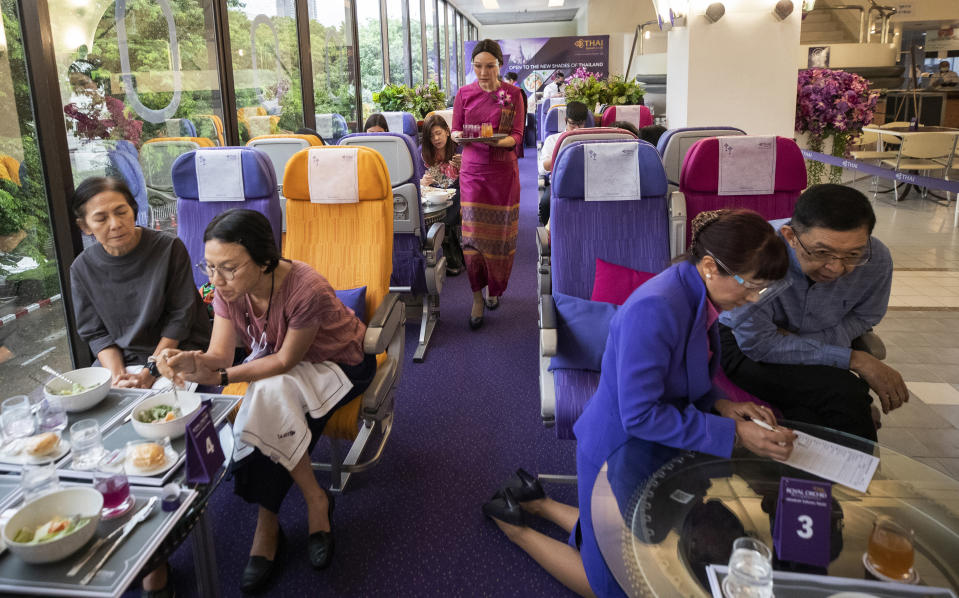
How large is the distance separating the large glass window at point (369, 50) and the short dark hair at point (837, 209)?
5.57 m

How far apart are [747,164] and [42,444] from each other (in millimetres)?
2254

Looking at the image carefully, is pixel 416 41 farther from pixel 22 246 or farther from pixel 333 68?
pixel 22 246

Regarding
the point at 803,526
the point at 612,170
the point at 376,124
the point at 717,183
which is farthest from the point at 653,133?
the point at 803,526

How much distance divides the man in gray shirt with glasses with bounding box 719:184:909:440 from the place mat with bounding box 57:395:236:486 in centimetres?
134

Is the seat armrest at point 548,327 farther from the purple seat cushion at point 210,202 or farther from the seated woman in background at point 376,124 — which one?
the seated woman in background at point 376,124

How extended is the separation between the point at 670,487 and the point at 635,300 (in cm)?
37

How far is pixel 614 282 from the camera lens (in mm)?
2273

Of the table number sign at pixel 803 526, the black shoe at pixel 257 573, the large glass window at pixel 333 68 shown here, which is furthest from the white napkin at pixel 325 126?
the table number sign at pixel 803 526

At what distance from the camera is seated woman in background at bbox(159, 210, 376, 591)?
171cm

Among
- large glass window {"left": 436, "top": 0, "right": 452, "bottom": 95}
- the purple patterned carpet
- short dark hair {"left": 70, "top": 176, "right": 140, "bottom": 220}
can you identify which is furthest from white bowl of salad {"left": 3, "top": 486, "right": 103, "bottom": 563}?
large glass window {"left": 436, "top": 0, "right": 452, "bottom": 95}

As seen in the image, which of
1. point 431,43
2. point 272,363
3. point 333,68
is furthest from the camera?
point 431,43

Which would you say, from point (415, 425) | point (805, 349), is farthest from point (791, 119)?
point (415, 425)

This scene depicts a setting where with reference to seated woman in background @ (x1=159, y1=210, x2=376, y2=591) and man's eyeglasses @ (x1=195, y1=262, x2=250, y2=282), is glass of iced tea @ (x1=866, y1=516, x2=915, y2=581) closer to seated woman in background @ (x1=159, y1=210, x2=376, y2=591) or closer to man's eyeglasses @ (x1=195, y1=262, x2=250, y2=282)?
seated woman in background @ (x1=159, y1=210, x2=376, y2=591)

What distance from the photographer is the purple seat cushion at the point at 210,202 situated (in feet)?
8.09
